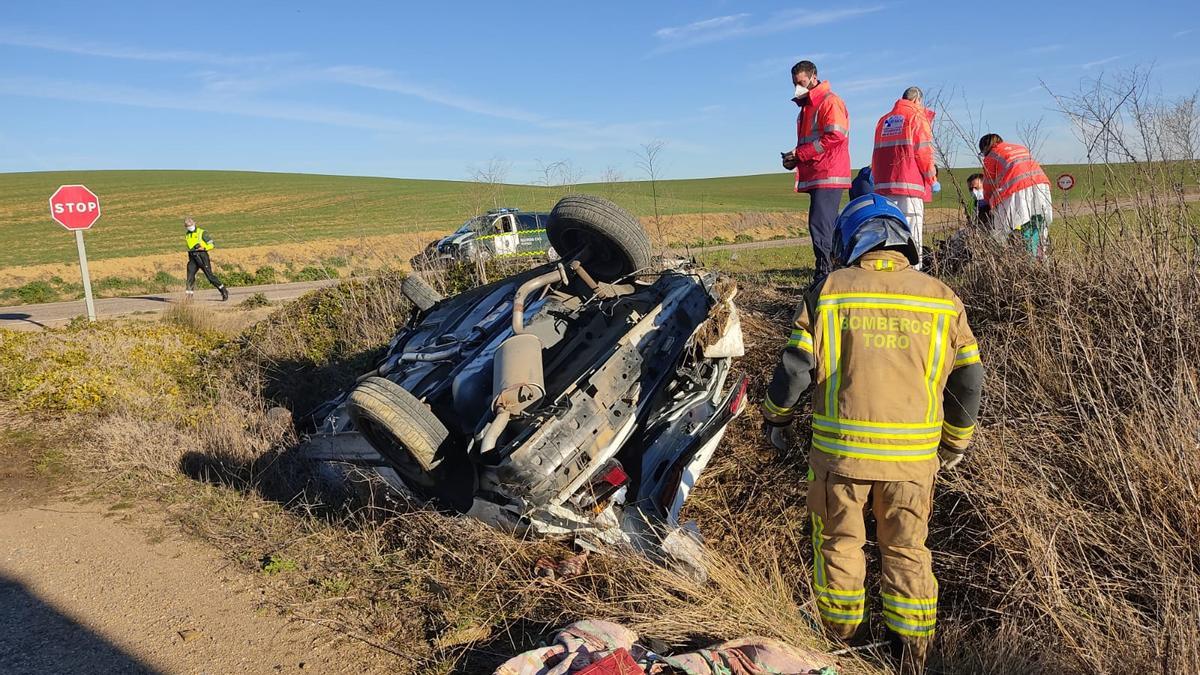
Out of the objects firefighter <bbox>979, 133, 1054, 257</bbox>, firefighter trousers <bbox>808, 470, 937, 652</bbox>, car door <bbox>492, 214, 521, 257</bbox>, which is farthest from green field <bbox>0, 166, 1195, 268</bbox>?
firefighter trousers <bbox>808, 470, 937, 652</bbox>

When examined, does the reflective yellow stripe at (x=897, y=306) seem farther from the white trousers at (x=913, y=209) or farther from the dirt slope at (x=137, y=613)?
the white trousers at (x=913, y=209)

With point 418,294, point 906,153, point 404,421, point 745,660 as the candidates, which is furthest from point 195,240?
point 745,660

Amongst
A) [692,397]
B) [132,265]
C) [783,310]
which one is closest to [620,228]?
[692,397]

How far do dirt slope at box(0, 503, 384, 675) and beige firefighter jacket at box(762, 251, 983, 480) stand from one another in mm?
2063

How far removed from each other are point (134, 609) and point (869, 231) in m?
3.69

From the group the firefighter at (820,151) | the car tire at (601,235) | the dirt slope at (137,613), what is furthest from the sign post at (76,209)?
the firefighter at (820,151)

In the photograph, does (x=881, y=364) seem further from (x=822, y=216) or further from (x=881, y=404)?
(x=822, y=216)

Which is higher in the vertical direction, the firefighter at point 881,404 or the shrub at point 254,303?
the shrub at point 254,303

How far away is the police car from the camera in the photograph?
8172 mm

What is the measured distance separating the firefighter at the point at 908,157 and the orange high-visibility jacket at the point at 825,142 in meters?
0.26

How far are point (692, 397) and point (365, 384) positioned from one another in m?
1.59

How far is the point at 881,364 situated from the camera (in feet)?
8.77

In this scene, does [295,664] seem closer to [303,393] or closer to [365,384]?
[365,384]

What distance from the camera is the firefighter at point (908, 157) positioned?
18.3 ft
